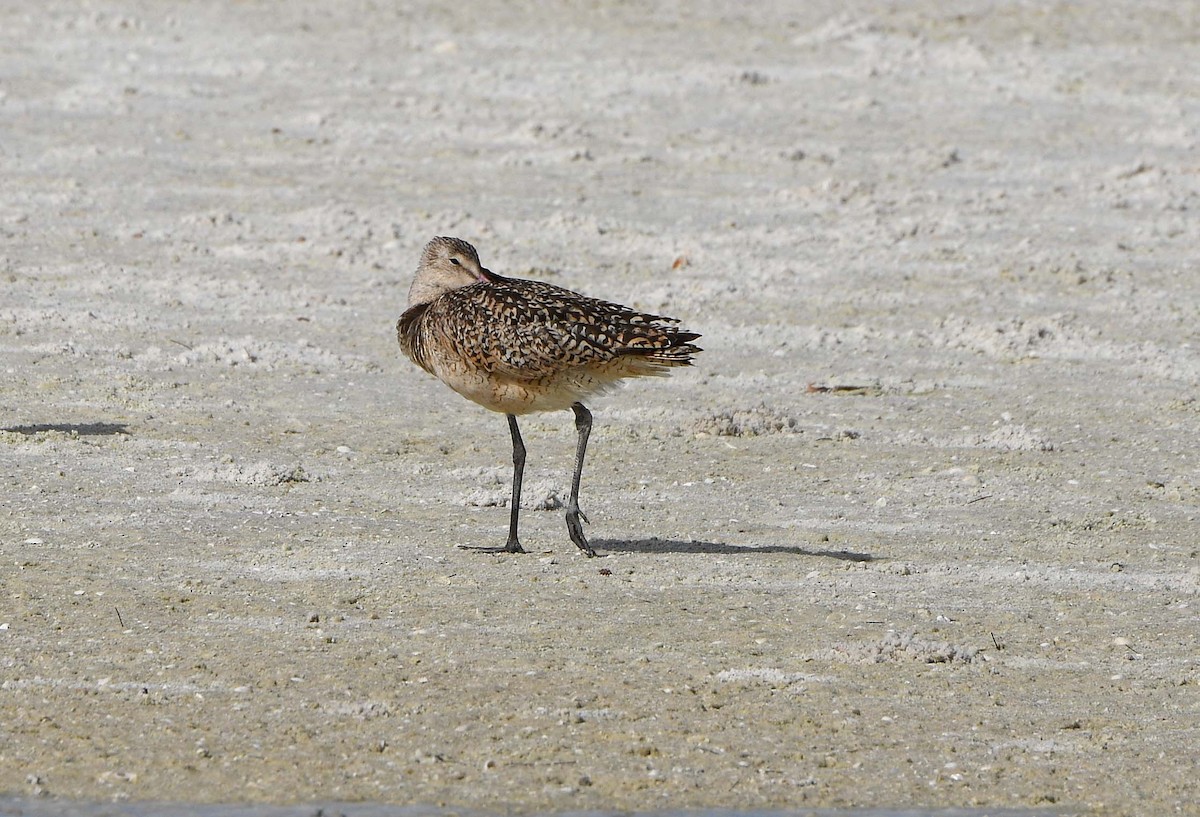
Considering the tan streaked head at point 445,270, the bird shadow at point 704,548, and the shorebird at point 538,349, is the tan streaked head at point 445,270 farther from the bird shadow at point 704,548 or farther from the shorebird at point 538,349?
the bird shadow at point 704,548

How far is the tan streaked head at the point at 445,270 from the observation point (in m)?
8.99

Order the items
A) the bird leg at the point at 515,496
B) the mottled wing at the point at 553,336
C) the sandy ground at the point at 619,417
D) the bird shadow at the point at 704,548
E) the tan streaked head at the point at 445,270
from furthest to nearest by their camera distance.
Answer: the tan streaked head at the point at 445,270 < the bird shadow at the point at 704,548 < the bird leg at the point at 515,496 < the mottled wing at the point at 553,336 < the sandy ground at the point at 619,417

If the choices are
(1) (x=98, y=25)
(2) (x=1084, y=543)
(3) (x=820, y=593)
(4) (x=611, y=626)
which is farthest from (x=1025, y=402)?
(1) (x=98, y=25)

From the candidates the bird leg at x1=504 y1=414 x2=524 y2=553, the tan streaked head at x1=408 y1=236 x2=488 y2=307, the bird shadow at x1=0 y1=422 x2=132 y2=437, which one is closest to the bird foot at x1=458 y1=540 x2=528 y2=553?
the bird leg at x1=504 y1=414 x2=524 y2=553

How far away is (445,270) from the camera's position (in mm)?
9023

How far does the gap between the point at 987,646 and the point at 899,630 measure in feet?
1.12

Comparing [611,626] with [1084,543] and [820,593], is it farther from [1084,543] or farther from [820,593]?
[1084,543]

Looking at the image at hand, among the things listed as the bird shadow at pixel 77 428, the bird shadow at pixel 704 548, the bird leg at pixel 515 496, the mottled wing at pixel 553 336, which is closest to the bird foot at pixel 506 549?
the bird leg at pixel 515 496

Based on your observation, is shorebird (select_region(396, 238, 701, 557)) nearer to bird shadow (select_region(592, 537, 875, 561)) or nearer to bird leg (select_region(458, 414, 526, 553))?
bird leg (select_region(458, 414, 526, 553))

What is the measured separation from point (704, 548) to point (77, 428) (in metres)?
3.50

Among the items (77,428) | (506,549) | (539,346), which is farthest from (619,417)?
(77,428)

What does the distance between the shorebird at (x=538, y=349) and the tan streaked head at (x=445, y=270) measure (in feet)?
1.29

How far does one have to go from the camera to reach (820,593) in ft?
26.1

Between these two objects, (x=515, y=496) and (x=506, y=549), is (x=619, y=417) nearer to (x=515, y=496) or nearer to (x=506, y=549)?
(x=515, y=496)
